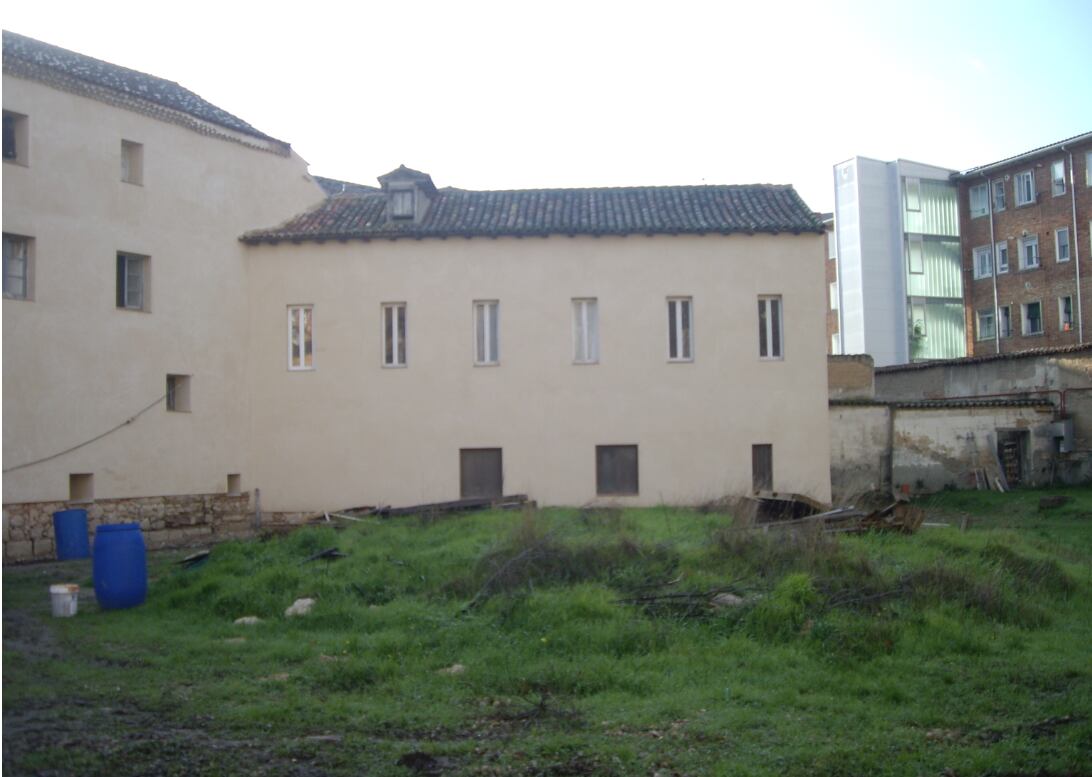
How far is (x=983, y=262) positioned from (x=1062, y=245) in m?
4.48

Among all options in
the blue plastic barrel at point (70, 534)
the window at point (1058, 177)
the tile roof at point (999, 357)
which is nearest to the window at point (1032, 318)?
the window at point (1058, 177)

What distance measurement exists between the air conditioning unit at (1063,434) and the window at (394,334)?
62.2 feet

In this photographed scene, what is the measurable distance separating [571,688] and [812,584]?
12.8ft

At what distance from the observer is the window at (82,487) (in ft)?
65.1

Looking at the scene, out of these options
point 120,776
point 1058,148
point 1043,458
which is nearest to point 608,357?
point 1043,458

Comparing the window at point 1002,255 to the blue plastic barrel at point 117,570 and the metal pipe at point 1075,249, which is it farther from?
the blue plastic barrel at point 117,570

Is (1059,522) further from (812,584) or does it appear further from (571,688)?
(571,688)

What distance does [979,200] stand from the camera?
147 ft

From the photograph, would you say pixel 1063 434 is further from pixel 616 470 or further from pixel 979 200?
pixel 979 200

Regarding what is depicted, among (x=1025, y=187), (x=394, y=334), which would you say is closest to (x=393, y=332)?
(x=394, y=334)

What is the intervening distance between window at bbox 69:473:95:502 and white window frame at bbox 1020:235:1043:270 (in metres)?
35.6

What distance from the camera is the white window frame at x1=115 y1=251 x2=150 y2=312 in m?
21.2

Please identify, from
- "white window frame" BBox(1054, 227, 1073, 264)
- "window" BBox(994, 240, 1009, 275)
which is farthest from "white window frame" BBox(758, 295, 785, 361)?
"window" BBox(994, 240, 1009, 275)

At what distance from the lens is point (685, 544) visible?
14609mm
